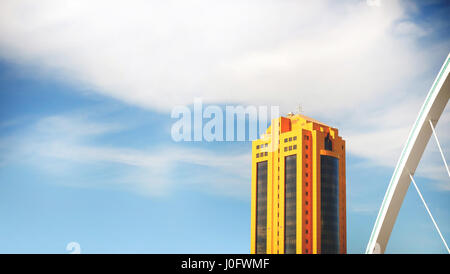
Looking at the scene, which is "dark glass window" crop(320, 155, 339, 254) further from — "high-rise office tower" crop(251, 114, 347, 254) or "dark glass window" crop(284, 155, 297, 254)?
"dark glass window" crop(284, 155, 297, 254)

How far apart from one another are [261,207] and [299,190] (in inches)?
174

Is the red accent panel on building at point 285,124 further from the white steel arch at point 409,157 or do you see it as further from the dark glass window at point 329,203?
the white steel arch at point 409,157

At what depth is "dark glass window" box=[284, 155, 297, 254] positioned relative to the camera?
3981 cm

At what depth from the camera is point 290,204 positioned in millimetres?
41094

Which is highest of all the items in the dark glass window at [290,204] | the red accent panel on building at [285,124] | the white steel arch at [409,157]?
the red accent panel on building at [285,124]

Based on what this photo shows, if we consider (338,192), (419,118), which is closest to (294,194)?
(338,192)

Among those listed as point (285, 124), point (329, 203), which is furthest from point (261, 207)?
point (285, 124)

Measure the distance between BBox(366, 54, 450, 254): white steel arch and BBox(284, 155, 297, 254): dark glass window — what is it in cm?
2876

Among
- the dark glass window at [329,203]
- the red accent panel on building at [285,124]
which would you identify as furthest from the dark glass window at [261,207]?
the dark glass window at [329,203]

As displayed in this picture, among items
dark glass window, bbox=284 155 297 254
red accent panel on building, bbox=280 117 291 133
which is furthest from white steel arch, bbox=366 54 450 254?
red accent panel on building, bbox=280 117 291 133

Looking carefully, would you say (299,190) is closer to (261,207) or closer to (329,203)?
(329,203)

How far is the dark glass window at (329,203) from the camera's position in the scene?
3856 centimetres
